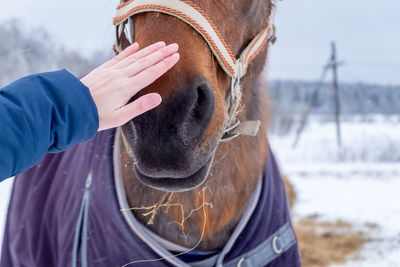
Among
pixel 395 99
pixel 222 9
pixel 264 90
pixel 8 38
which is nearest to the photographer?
pixel 222 9

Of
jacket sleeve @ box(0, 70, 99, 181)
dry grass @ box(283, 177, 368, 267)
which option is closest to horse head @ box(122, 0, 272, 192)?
jacket sleeve @ box(0, 70, 99, 181)

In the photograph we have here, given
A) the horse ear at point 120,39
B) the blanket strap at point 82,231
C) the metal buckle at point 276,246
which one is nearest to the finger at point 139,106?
the horse ear at point 120,39

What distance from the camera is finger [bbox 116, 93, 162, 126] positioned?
2.71 ft

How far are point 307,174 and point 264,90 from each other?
5966 millimetres

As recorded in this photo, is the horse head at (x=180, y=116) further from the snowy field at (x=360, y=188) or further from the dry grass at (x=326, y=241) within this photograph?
the snowy field at (x=360, y=188)

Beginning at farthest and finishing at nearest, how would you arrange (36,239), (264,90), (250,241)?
1. (264,90)
2. (36,239)
3. (250,241)

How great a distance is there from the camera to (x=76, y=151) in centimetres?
167

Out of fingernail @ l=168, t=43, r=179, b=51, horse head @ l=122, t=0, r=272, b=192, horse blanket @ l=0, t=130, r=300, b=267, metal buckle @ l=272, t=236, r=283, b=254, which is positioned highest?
fingernail @ l=168, t=43, r=179, b=51

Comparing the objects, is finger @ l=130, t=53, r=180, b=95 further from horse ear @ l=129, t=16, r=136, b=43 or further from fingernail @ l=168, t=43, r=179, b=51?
horse ear @ l=129, t=16, r=136, b=43

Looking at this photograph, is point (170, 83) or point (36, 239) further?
point (36, 239)

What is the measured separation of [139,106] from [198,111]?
20cm

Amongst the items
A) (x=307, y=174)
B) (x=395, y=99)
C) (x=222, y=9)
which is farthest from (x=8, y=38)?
(x=395, y=99)

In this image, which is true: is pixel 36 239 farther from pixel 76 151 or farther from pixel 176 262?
pixel 176 262

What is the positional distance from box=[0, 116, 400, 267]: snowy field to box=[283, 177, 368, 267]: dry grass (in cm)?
13
